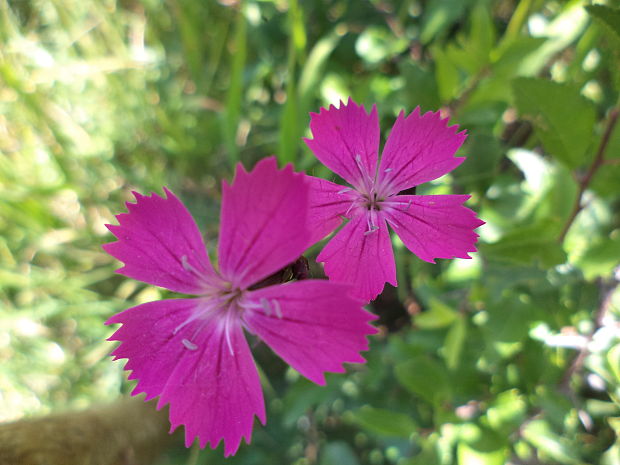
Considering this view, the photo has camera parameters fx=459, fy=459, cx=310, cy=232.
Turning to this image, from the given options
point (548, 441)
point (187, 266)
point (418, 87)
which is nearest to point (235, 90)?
point (418, 87)

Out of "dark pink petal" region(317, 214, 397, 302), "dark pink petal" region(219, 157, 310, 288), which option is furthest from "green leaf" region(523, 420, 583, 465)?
"dark pink petal" region(219, 157, 310, 288)

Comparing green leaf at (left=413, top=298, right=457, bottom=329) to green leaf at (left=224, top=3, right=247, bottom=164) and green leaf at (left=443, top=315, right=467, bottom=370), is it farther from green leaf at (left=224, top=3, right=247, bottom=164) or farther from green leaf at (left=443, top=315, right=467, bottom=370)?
green leaf at (left=224, top=3, right=247, bottom=164)

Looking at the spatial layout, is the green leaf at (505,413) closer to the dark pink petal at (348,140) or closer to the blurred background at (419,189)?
the blurred background at (419,189)

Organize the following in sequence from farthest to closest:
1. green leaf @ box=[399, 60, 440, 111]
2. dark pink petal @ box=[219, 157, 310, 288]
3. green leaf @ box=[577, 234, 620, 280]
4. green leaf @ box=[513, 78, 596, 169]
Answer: green leaf @ box=[399, 60, 440, 111], green leaf @ box=[577, 234, 620, 280], green leaf @ box=[513, 78, 596, 169], dark pink petal @ box=[219, 157, 310, 288]

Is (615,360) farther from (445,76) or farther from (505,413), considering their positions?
(445,76)

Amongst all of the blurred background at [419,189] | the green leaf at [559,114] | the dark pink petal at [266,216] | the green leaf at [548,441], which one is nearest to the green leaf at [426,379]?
the blurred background at [419,189]

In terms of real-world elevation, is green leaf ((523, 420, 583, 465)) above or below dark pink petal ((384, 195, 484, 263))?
below
